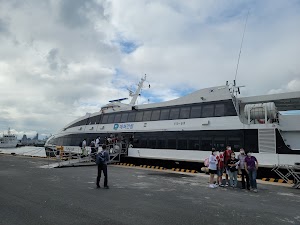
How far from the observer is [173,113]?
18.2 meters

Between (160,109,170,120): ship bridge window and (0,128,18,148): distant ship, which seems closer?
(160,109,170,120): ship bridge window

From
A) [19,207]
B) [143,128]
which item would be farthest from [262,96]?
[19,207]

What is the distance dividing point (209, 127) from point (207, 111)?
3.74 ft

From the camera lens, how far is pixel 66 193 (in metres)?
7.75

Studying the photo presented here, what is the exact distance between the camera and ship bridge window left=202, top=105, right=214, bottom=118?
633 inches

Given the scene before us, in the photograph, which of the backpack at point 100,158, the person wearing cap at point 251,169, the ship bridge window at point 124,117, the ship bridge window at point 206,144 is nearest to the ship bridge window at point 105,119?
the ship bridge window at point 124,117

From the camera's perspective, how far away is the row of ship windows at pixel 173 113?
1560 centimetres

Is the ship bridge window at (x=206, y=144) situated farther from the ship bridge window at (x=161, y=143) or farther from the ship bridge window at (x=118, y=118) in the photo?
the ship bridge window at (x=118, y=118)

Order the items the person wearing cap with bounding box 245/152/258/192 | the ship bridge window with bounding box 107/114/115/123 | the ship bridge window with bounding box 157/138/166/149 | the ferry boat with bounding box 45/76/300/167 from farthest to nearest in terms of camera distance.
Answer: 1. the ship bridge window with bounding box 107/114/115/123
2. the ship bridge window with bounding box 157/138/166/149
3. the ferry boat with bounding box 45/76/300/167
4. the person wearing cap with bounding box 245/152/258/192

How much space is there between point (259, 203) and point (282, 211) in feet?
3.05

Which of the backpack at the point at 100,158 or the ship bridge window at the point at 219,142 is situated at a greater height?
the ship bridge window at the point at 219,142

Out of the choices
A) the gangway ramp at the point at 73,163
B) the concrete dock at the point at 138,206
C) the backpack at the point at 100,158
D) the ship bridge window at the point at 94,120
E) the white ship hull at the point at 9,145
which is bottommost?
the concrete dock at the point at 138,206

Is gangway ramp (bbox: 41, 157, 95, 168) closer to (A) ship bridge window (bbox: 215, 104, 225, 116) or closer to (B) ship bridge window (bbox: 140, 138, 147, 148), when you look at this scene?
(B) ship bridge window (bbox: 140, 138, 147, 148)

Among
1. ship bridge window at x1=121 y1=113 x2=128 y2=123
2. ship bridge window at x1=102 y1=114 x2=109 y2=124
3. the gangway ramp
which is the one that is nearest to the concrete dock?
the gangway ramp
